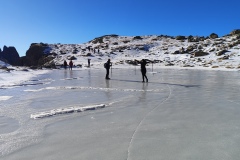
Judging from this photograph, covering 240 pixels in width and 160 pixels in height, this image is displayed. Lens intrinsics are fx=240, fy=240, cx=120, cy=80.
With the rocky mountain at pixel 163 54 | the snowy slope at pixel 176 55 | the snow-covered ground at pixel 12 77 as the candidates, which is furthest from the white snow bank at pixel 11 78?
the snowy slope at pixel 176 55

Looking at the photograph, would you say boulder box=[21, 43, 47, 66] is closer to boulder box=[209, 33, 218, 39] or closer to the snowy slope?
the snowy slope

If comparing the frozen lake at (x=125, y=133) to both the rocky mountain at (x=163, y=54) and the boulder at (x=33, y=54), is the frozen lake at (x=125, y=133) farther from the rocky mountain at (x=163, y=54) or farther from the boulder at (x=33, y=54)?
the boulder at (x=33, y=54)

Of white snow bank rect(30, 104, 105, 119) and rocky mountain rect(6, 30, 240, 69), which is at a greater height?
rocky mountain rect(6, 30, 240, 69)

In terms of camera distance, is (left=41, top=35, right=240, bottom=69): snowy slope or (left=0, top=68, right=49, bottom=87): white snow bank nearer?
(left=0, top=68, right=49, bottom=87): white snow bank

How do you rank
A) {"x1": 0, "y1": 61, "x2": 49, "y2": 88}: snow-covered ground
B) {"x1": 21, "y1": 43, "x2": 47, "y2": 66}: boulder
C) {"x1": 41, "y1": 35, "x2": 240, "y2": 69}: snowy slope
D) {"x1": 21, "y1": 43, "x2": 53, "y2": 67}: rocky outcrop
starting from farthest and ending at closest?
1. {"x1": 21, "y1": 43, "x2": 47, "y2": 66}: boulder
2. {"x1": 21, "y1": 43, "x2": 53, "y2": 67}: rocky outcrop
3. {"x1": 41, "y1": 35, "x2": 240, "y2": 69}: snowy slope
4. {"x1": 0, "y1": 61, "x2": 49, "y2": 88}: snow-covered ground

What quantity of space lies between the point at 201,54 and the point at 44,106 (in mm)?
45495

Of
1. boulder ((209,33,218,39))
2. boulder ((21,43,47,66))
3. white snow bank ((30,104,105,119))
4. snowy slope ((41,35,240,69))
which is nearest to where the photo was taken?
white snow bank ((30,104,105,119))

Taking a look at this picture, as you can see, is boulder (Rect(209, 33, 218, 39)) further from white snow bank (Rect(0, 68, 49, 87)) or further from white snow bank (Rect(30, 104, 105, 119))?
white snow bank (Rect(30, 104, 105, 119))

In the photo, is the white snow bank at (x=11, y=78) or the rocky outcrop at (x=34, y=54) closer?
the white snow bank at (x=11, y=78)

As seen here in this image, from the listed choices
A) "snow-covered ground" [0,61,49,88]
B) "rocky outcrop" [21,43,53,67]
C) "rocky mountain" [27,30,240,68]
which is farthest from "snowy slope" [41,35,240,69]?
"snow-covered ground" [0,61,49,88]

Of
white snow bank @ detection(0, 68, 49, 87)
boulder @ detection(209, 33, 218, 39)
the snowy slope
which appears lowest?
white snow bank @ detection(0, 68, 49, 87)

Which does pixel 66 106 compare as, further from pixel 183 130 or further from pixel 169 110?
pixel 183 130

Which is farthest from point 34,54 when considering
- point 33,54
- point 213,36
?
point 213,36

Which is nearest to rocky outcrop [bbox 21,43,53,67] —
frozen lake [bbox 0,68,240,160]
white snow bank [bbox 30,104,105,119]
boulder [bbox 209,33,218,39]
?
boulder [bbox 209,33,218,39]
